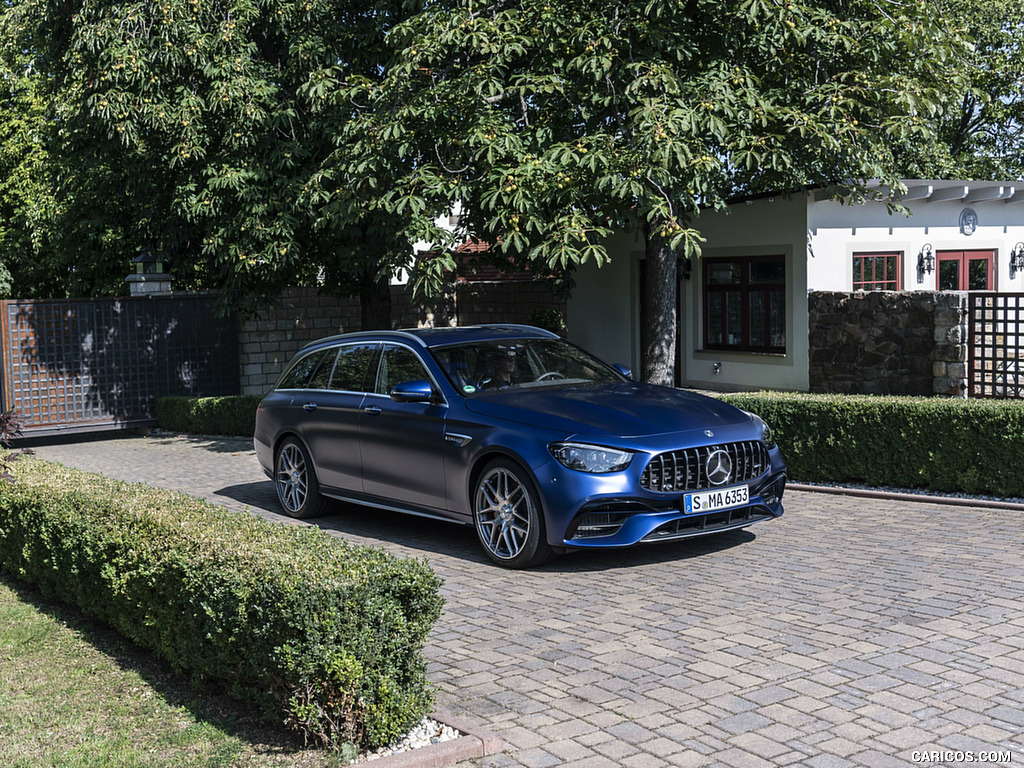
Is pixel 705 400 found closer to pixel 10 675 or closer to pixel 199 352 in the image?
pixel 10 675

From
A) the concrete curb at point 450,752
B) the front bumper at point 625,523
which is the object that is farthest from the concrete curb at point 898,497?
the concrete curb at point 450,752

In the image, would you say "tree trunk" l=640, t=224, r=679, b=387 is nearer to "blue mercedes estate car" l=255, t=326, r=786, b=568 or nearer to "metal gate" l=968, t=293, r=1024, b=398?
"metal gate" l=968, t=293, r=1024, b=398

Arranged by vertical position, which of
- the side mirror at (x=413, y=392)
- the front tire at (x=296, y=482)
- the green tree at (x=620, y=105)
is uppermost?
the green tree at (x=620, y=105)

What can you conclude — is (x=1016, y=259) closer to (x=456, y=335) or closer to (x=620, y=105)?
(x=620, y=105)

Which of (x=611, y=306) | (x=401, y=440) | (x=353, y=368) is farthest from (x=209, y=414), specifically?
(x=401, y=440)

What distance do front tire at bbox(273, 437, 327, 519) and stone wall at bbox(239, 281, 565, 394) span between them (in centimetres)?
876

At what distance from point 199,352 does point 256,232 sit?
210 inches

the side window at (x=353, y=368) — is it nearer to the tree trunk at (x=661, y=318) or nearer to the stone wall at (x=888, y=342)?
the tree trunk at (x=661, y=318)

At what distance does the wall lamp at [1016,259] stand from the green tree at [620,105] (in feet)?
24.4

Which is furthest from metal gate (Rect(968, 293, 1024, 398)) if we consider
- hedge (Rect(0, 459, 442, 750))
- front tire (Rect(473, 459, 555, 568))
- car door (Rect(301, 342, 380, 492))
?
hedge (Rect(0, 459, 442, 750))

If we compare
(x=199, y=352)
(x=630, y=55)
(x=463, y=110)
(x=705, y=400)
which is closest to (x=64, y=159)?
(x=199, y=352)

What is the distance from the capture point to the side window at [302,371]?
1073cm

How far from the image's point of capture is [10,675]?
5.98m

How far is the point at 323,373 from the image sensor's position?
10.5 meters
